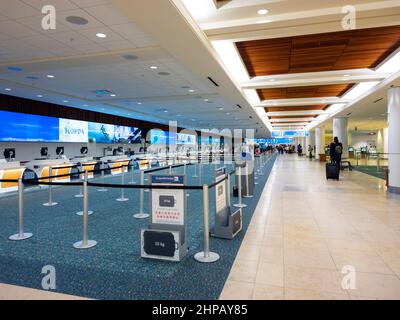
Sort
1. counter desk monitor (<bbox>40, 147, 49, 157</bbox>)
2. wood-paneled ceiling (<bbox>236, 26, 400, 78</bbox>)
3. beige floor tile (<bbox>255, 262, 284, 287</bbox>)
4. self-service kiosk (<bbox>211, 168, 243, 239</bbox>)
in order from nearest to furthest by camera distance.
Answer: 1. beige floor tile (<bbox>255, 262, 284, 287</bbox>)
2. self-service kiosk (<bbox>211, 168, 243, 239</bbox>)
3. wood-paneled ceiling (<bbox>236, 26, 400, 78</bbox>)
4. counter desk monitor (<bbox>40, 147, 49, 157</bbox>)

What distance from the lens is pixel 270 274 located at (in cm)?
294

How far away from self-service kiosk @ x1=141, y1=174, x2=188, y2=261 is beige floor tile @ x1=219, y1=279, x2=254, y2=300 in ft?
2.58

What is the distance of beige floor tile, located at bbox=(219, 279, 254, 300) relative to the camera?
8.18ft

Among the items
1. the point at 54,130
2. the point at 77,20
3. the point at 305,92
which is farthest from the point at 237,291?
the point at 54,130

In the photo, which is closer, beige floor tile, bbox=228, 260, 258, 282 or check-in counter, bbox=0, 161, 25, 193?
beige floor tile, bbox=228, 260, 258, 282

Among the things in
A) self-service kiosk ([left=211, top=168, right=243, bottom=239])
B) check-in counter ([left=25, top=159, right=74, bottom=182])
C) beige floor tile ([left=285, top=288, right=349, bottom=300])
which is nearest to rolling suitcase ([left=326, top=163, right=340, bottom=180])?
self-service kiosk ([left=211, top=168, right=243, bottom=239])

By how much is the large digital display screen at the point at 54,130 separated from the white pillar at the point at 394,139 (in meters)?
13.7

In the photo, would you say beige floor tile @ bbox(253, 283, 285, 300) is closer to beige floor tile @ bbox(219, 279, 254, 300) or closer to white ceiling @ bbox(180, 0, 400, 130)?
beige floor tile @ bbox(219, 279, 254, 300)

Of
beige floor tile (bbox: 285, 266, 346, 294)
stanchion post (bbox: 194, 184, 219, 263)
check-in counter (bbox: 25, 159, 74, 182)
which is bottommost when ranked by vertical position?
beige floor tile (bbox: 285, 266, 346, 294)

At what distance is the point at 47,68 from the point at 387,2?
7561 millimetres

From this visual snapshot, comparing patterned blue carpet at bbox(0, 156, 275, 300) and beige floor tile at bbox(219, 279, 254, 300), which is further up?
patterned blue carpet at bbox(0, 156, 275, 300)

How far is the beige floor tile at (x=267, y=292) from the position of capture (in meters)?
2.48
